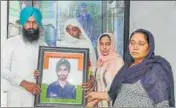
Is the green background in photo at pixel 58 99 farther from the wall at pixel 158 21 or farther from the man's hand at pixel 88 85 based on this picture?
the wall at pixel 158 21

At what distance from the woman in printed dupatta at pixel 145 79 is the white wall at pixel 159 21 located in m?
0.68

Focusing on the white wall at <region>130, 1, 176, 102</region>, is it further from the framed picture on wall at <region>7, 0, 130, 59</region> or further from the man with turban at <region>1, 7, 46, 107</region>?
the man with turban at <region>1, 7, 46, 107</region>

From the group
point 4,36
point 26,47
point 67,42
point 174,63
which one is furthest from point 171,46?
point 4,36

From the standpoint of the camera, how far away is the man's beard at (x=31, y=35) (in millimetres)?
2531

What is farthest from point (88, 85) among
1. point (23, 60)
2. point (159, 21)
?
point (159, 21)

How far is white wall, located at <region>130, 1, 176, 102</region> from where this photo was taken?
2.90 m

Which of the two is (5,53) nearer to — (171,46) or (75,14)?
(75,14)

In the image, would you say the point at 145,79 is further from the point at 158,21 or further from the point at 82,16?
the point at 82,16

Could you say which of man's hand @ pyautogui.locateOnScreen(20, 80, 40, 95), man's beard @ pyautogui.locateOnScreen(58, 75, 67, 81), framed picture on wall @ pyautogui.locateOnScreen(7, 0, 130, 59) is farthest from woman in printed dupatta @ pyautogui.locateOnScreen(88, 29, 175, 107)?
framed picture on wall @ pyautogui.locateOnScreen(7, 0, 130, 59)

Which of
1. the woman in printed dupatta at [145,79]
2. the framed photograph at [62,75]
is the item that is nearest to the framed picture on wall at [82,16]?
the framed photograph at [62,75]

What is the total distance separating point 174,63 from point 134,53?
71 cm

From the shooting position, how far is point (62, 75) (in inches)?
95.3

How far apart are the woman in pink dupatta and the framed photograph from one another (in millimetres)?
102

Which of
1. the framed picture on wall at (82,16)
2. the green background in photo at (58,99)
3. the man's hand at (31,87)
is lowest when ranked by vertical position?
the green background in photo at (58,99)
